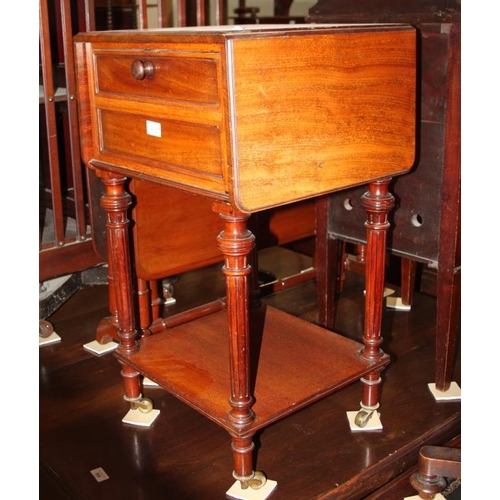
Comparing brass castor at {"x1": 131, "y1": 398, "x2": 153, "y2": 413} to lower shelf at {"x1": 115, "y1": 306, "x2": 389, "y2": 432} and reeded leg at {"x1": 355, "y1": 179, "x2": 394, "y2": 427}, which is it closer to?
lower shelf at {"x1": 115, "y1": 306, "x2": 389, "y2": 432}

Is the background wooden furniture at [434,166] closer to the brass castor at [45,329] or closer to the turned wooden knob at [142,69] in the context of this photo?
the turned wooden knob at [142,69]

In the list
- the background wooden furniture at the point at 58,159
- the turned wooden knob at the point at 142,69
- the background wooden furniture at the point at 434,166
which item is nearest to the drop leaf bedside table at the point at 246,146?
Result: the turned wooden knob at the point at 142,69

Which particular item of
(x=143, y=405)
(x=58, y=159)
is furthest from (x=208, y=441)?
(x=58, y=159)

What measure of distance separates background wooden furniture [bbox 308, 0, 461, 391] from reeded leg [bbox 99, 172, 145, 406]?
66 cm

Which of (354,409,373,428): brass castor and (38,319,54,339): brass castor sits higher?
(38,319,54,339): brass castor

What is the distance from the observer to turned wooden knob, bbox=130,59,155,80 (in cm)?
129

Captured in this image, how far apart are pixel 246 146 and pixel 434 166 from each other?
70cm

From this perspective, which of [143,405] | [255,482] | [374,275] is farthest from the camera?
[143,405]

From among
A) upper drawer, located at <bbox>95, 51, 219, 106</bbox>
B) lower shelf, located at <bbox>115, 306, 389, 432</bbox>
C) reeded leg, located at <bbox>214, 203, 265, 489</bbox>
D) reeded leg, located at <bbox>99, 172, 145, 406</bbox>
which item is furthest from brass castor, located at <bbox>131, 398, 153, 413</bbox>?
upper drawer, located at <bbox>95, 51, 219, 106</bbox>

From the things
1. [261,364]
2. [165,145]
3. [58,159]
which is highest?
[165,145]

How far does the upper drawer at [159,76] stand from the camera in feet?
3.88

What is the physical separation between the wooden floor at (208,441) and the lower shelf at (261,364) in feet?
0.57

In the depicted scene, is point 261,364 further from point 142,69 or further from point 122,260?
point 142,69

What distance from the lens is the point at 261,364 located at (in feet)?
5.38
